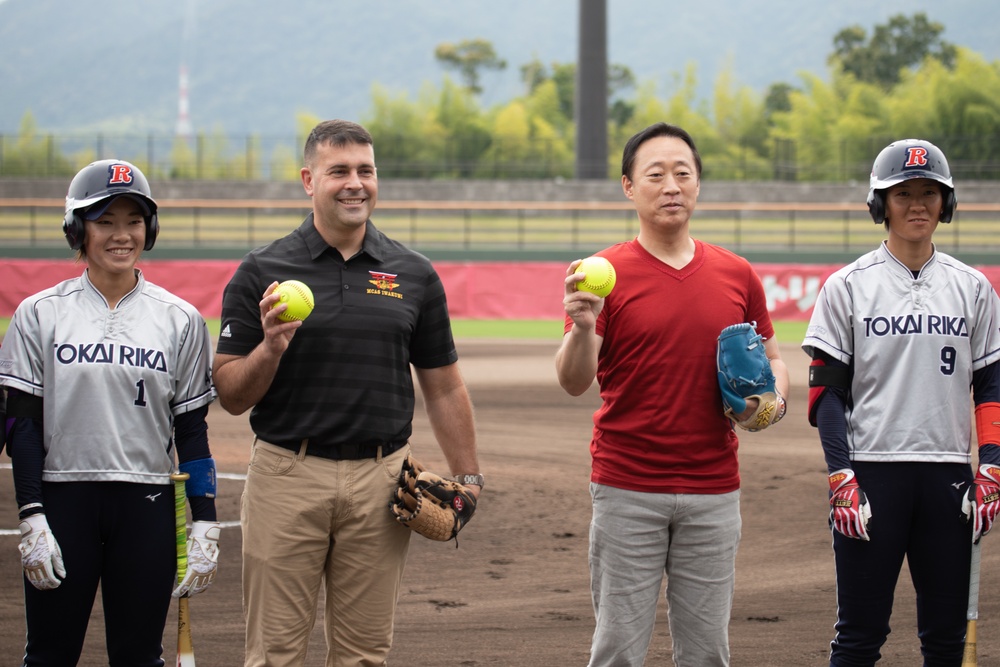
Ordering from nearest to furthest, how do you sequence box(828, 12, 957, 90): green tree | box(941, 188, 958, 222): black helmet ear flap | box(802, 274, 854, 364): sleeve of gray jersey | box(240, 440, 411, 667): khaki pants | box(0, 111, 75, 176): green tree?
box(240, 440, 411, 667): khaki pants → box(802, 274, 854, 364): sleeve of gray jersey → box(941, 188, 958, 222): black helmet ear flap → box(0, 111, 75, 176): green tree → box(828, 12, 957, 90): green tree

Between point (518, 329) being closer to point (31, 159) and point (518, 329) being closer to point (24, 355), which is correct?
point (24, 355)

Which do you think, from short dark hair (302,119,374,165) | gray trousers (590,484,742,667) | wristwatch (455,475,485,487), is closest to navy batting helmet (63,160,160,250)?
short dark hair (302,119,374,165)

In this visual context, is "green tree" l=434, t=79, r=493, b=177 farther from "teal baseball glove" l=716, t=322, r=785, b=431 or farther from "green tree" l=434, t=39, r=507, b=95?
"teal baseball glove" l=716, t=322, r=785, b=431

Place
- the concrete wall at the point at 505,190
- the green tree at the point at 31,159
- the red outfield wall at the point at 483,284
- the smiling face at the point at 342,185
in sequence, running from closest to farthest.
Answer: the smiling face at the point at 342,185
the red outfield wall at the point at 483,284
the concrete wall at the point at 505,190
the green tree at the point at 31,159

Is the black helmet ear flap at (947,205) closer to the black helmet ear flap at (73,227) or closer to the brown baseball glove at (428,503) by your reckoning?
the brown baseball glove at (428,503)

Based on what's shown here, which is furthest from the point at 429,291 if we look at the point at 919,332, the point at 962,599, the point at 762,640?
the point at 762,640

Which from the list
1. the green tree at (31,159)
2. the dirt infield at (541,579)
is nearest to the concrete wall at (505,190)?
the green tree at (31,159)

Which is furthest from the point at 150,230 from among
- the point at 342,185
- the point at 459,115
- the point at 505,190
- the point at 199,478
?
the point at 459,115

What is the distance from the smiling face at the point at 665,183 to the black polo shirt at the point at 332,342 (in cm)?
97

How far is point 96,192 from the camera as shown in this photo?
4051 mm

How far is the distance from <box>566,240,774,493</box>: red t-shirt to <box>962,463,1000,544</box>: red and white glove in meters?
0.90

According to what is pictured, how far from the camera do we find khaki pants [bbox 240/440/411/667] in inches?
158

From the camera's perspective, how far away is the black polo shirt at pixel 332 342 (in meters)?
4.07

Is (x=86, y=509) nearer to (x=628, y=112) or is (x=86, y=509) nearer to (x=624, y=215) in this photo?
(x=624, y=215)
